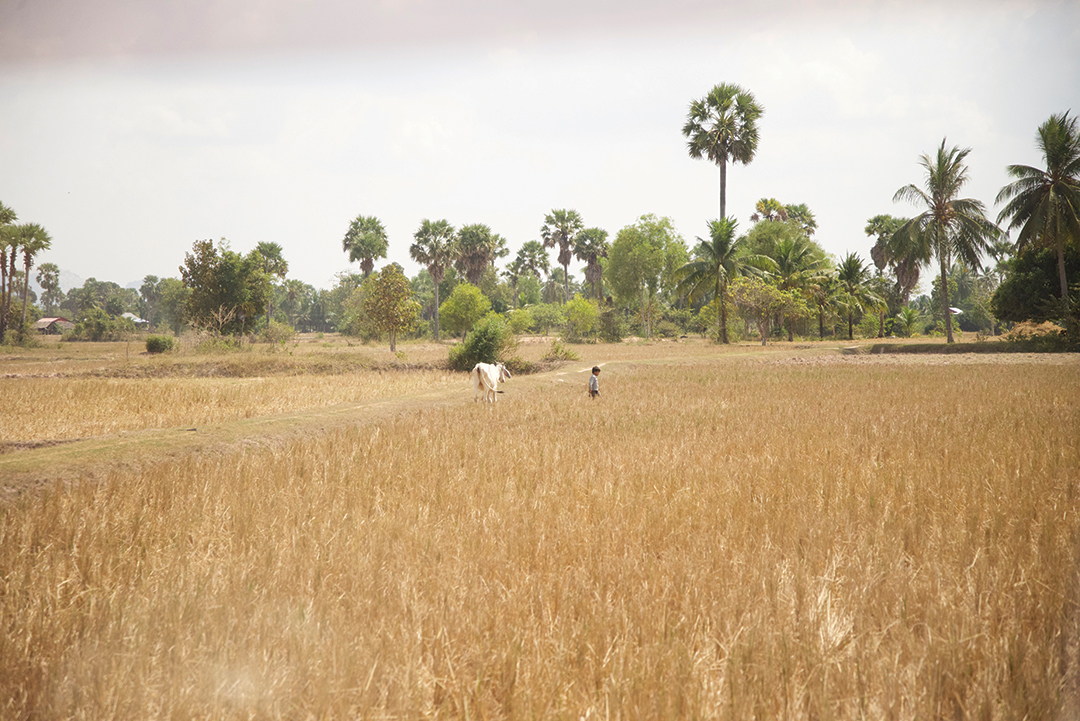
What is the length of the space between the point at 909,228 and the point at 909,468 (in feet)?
111

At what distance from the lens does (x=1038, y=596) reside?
296cm

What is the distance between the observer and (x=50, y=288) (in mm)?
87125

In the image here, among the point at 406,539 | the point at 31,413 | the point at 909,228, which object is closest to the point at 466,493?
the point at 406,539

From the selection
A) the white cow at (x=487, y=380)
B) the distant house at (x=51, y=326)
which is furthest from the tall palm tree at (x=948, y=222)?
the distant house at (x=51, y=326)

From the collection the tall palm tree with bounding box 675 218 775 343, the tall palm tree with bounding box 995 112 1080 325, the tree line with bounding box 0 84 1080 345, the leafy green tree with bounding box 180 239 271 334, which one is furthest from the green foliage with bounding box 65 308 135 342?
the tall palm tree with bounding box 995 112 1080 325

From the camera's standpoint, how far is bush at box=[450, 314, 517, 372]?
2355cm

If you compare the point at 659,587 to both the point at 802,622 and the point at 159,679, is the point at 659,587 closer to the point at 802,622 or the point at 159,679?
the point at 802,622

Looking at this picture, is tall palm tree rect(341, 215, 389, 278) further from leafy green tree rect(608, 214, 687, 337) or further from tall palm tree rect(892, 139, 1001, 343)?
tall palm tree rect(892, 139, 1001, 343)

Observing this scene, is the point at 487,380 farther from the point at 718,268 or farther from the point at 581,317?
the point at 581,317

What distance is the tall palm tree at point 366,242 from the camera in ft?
227

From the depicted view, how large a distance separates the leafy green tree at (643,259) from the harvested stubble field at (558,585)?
168 feet

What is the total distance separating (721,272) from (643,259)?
17.1 m

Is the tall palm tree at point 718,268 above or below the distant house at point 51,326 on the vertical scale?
above

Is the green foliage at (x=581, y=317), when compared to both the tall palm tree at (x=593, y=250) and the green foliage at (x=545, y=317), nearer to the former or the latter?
the green foliage at (x=545, y=317)
